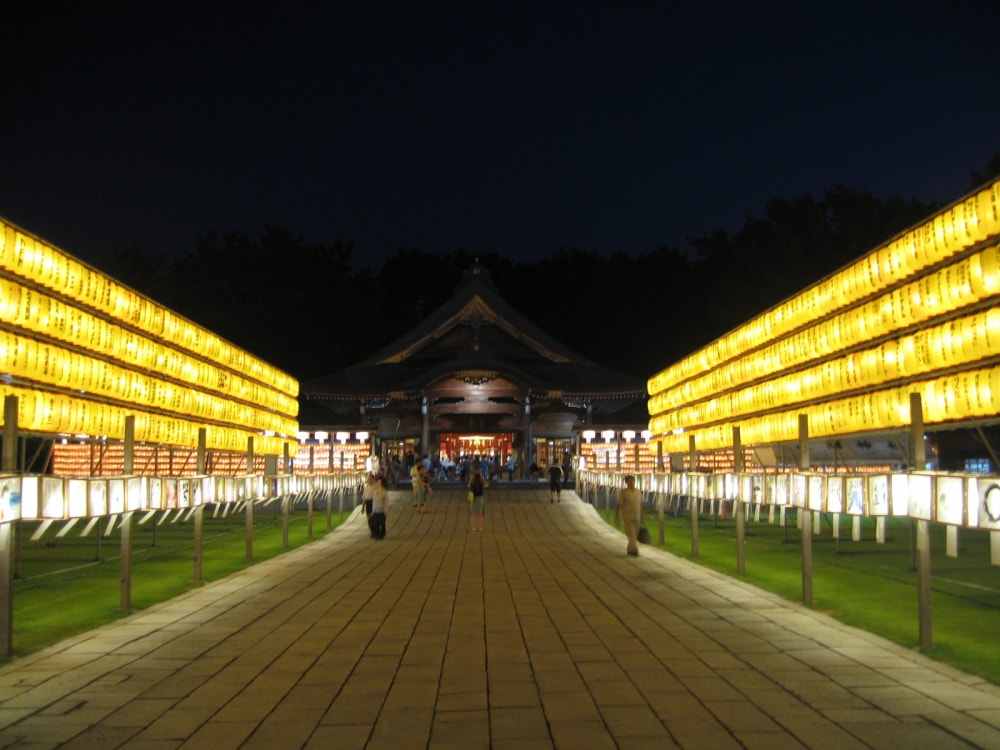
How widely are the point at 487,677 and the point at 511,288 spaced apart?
52479 mm

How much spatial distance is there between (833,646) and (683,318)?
45.7 meters

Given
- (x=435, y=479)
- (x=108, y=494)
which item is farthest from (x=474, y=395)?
(x=108, y=494)

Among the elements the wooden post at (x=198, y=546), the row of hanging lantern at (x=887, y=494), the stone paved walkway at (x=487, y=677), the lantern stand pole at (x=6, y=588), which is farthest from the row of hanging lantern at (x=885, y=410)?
the lantern stand pole at (x=6, y=588)

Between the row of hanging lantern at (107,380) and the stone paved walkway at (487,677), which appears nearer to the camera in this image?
the stone paved walkway at (487,677)

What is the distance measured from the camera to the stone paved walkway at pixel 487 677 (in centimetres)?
564

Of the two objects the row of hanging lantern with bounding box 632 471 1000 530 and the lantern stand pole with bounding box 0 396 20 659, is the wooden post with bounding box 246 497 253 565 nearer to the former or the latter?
the lantern stand pole with bounding box 0 396 20 659

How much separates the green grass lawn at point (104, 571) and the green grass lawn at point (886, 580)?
808 centimetres

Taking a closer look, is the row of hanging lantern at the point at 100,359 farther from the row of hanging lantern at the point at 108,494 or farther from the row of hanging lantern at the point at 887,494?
the row of hanging lantern at the point at 887,494

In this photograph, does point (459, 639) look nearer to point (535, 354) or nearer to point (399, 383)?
point (399, 383)

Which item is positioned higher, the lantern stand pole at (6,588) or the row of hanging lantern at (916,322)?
the row of hanging lantern at (916,322)

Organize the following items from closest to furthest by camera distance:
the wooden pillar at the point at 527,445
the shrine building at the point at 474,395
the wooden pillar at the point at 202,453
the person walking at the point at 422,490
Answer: the wooden pillar at the point at 202,453, the person walking at the point at 422,490, the shrine building at the point at 474,395, the wooden pillar at the point at 527,445

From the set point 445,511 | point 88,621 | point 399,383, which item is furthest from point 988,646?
point 399,383


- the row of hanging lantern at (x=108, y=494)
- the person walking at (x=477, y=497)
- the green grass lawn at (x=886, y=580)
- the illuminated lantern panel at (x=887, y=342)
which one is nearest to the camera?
the row of hanging lantern at (x=108, y=494)

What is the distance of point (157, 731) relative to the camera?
18.9 ft
